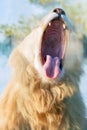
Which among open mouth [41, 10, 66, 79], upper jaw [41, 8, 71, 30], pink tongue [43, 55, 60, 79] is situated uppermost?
upper jaw [41, 8, 71, 30]

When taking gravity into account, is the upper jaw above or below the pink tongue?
above

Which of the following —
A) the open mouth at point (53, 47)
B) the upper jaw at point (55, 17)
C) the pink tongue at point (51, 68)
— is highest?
the upper jaw at point (55, 17)

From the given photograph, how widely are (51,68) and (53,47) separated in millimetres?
176

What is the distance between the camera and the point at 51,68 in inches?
130

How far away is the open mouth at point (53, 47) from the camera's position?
3.31 metres

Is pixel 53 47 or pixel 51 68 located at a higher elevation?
pixel 53 47

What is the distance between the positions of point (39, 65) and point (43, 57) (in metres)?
0.07

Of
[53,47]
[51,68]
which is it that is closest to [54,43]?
[53,47]

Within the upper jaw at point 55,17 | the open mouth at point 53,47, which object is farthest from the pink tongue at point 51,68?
the upper jaw at point 55,17

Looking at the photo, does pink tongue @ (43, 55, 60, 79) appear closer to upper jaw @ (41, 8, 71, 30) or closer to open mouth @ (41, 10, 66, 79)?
open mouth @ (41, 10, 66, 79)

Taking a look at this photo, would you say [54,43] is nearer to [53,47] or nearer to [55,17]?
[53,47]

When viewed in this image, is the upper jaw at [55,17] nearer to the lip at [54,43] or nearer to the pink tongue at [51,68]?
the lip at [54,43]

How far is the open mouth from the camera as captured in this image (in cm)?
331

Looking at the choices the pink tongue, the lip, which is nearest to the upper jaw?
the lip
